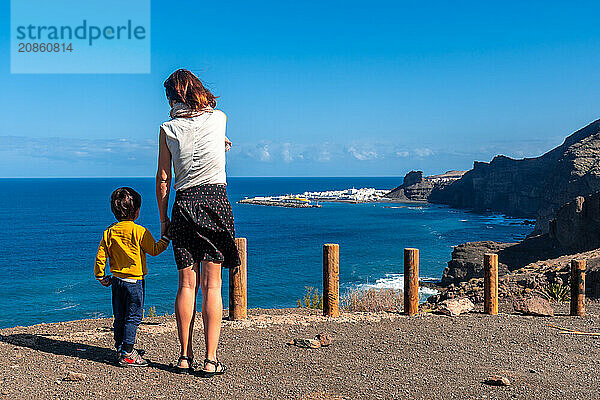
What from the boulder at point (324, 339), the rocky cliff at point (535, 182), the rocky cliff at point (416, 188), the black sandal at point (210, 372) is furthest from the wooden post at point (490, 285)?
the rocky cliff at point (416, 188)

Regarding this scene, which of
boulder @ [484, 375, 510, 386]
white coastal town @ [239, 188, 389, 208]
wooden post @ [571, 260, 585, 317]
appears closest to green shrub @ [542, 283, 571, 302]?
wooden post @ [571, 260, 585, 317]

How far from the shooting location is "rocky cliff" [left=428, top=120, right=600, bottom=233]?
77.4 metres

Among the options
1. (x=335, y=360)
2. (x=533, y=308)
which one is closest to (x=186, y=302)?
(x=335, y=360)

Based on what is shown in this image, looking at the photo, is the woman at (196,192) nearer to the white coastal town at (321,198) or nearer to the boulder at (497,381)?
the boulder at (497,381)

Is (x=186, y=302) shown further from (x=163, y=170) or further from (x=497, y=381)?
(x=497, y=381)

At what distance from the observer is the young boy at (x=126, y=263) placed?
531 centimetres

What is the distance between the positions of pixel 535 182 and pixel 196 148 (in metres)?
125

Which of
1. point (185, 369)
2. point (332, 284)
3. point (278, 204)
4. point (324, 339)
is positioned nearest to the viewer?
point (185, 369)

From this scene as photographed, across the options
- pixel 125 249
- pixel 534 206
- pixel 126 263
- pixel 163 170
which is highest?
pixel 163 170

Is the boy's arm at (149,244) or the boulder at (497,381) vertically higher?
the boy's arm at (149,244)

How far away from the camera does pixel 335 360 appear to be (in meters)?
5.89

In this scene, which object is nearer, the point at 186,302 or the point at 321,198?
the point at 186,302

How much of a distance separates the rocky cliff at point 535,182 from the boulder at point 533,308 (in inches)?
2782

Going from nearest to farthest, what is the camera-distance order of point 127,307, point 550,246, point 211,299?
point 211,299
point 127,307
point 550,246
